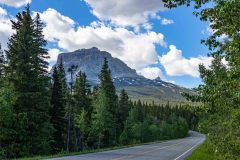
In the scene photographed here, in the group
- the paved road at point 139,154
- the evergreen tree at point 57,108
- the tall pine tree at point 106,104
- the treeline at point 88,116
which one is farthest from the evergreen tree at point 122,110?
the paved road at point 139,154

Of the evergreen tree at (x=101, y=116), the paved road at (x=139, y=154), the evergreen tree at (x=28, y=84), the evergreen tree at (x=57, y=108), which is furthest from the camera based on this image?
the evergreen tree at (x=101, y=116)

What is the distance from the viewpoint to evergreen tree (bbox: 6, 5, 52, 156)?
34.2 m

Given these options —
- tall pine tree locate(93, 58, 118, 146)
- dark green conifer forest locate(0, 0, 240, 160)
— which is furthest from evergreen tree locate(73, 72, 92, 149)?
tall pine tree locate(93, 58, 118, 146)

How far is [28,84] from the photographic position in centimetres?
3472

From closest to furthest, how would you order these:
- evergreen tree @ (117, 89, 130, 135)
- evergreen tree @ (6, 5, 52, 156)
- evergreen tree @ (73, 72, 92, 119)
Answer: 1. evergreen tree @ (6, 5, 52, 156)
2. evergreen tree @ (73, 72, 92, 119)
3. evergreen tree @ (117, 89, 130, 135)

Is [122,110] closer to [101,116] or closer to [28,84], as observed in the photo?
[101,116]

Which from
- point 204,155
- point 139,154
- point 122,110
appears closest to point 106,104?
point 122,110

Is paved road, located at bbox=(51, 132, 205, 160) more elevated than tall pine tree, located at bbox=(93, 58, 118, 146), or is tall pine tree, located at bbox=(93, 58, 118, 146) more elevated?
tall pine tree, located at bbox=(93, 58, 118, 146)

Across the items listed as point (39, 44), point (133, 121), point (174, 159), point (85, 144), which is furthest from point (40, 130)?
point (133, 121)

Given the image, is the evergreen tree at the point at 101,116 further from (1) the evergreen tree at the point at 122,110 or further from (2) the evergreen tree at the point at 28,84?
(2) the evergreen tree at the point at 28,84

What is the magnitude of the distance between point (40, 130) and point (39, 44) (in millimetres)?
7719

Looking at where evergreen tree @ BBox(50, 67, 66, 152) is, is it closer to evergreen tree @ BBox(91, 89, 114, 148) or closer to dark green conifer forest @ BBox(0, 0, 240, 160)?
dark green conifer forest @ BBox(0, 0, 240, 160)

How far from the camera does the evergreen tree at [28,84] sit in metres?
34.2

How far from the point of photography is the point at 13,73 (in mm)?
34844
